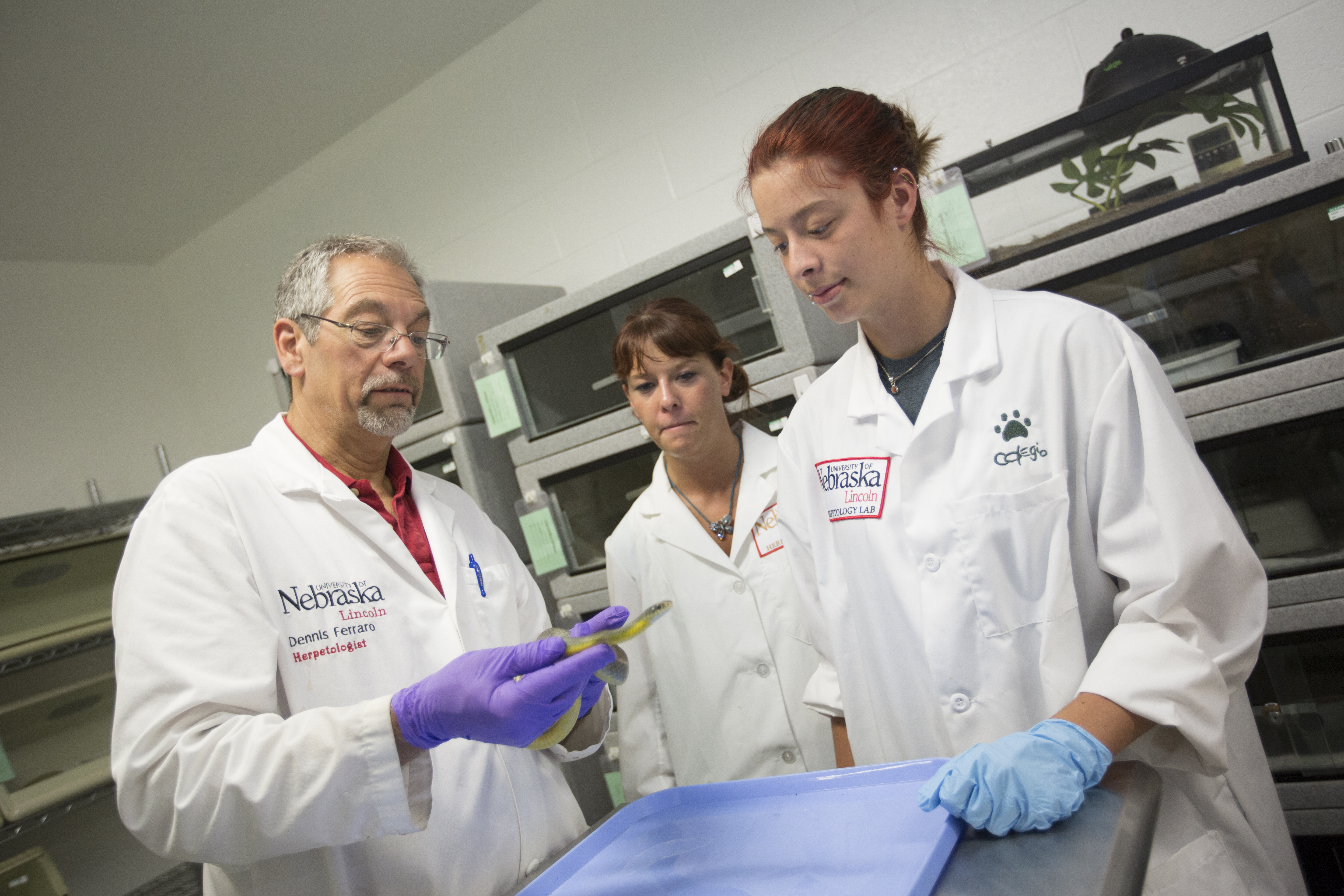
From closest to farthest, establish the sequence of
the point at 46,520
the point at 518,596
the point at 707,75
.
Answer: the point at 518,596 < the point at 707,75 < the point at 46,520

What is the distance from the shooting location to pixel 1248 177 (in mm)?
1483

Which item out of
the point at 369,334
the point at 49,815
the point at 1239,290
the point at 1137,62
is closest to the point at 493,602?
the point at 369,334

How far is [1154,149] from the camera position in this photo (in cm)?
157

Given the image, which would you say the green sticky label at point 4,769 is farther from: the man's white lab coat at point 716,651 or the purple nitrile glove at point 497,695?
the purple nitrile glove at point 497,695

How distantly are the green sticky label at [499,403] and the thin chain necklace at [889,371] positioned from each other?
3.87ft

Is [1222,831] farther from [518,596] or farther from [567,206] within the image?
[567,206]

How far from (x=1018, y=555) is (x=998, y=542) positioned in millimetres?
29

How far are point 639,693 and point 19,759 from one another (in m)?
2.08

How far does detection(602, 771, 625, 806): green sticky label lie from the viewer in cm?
226

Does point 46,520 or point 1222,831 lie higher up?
point 46,520

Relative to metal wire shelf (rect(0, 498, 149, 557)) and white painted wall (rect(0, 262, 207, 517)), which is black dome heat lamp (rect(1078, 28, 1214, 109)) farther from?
white painted wall (rect(0, 262, 207, 517))

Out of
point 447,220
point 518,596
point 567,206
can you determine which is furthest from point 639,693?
point 447,220

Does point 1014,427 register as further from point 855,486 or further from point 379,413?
point 379,413

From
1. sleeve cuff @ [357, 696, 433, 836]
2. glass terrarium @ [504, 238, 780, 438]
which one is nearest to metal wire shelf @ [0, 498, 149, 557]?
glass terrarium @ [504, 238, 780, 438]
